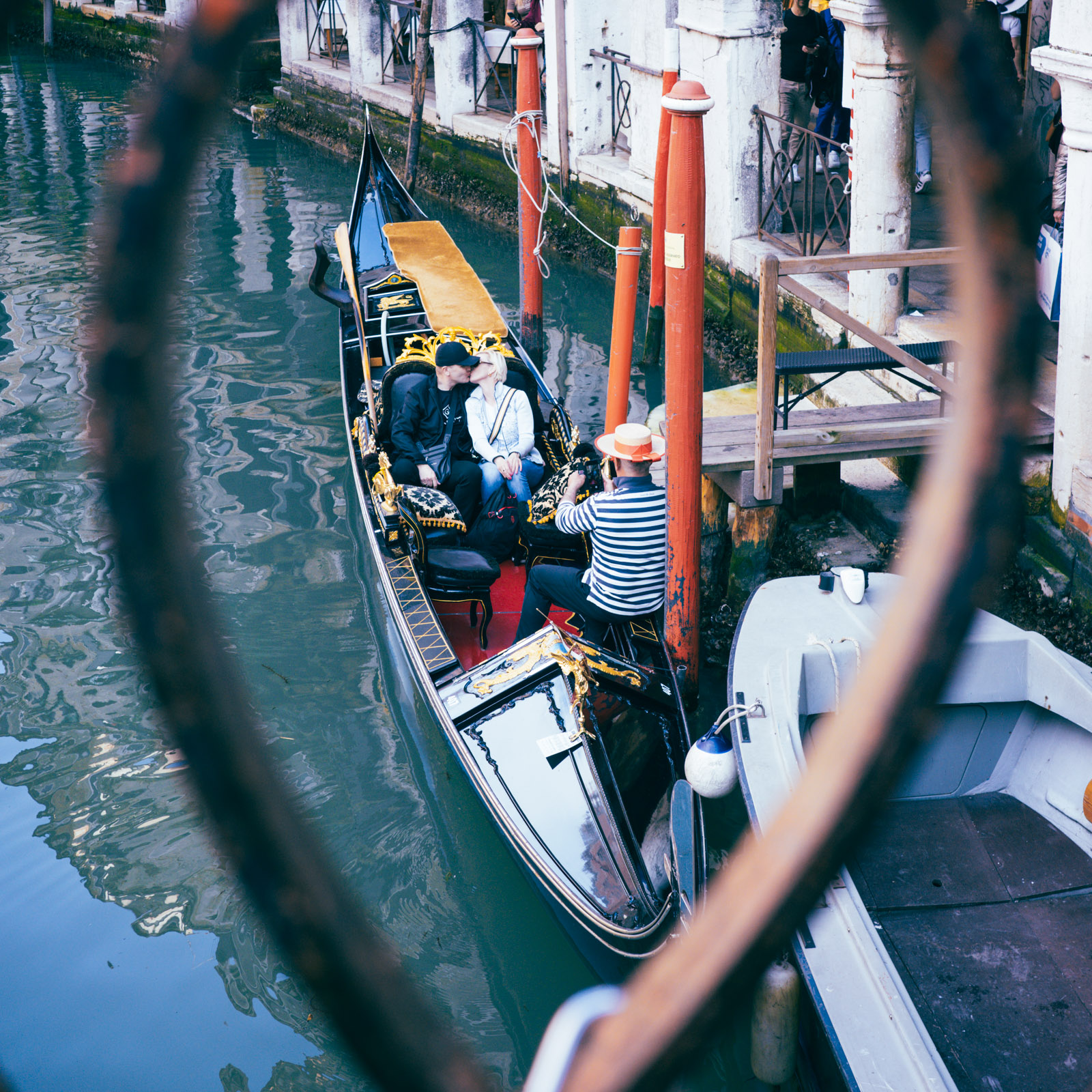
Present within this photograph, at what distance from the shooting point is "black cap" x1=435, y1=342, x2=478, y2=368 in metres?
4.50

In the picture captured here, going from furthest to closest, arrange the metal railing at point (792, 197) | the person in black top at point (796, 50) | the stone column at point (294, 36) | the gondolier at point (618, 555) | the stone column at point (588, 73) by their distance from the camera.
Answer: the stone column at point (294, 36) → the stone column at point (588, 73) → the person in black top at point (796, 50) → the metal railing at point (792, 197) → the gondolier at point (618, 555)

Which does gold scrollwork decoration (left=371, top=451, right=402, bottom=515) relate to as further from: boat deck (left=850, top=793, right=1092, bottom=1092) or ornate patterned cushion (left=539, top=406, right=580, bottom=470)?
boat deck (left=850, top=793, right=1092, bottom=1092)

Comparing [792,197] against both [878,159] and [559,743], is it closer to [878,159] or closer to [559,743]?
[878,159]

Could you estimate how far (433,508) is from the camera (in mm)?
4211

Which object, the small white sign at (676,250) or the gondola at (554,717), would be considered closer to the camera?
the gondola at (554,717)

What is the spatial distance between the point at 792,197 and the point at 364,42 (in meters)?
7.17

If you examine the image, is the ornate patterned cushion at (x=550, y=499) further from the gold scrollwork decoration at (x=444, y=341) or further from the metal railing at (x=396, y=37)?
the metal railing at (x=396, y=37)

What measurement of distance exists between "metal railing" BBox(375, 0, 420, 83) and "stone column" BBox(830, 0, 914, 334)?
8021 millimetres

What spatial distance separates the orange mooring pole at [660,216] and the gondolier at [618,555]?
243 cm

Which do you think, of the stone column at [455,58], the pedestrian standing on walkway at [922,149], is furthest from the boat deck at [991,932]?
the stone column at [455,58]

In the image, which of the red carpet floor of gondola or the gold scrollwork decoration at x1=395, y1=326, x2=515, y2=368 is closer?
the red carpet floor of gondola

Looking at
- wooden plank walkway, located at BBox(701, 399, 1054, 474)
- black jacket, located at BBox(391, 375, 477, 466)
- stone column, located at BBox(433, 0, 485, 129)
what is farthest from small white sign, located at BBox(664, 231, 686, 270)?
stone column, located at BBox(433, 0, 485, 129)

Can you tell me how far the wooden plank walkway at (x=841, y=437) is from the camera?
3.93m

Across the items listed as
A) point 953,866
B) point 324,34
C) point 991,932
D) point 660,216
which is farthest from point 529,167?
point 324,34
